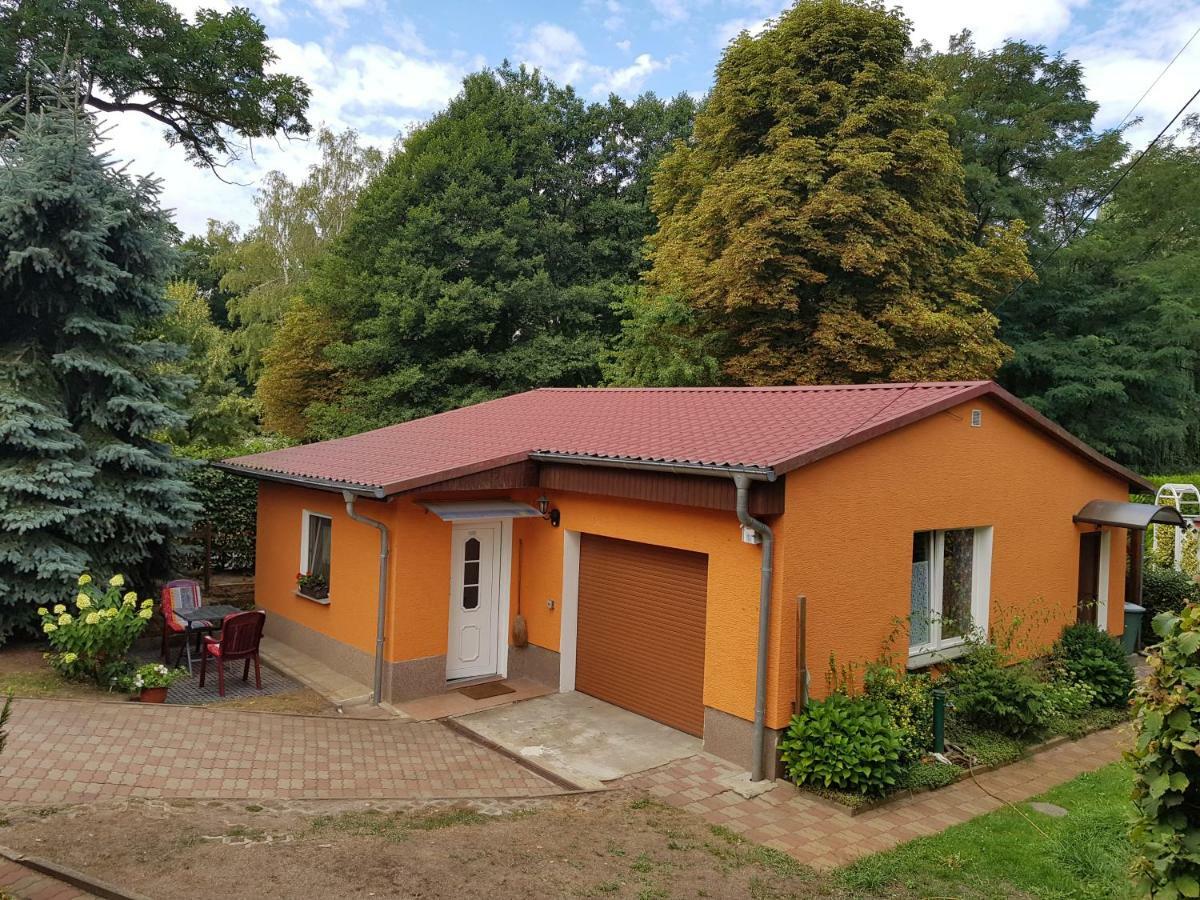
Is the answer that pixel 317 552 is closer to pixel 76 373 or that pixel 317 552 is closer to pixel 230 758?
pixel 76 373

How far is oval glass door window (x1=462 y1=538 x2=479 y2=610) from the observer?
1017 centimetres

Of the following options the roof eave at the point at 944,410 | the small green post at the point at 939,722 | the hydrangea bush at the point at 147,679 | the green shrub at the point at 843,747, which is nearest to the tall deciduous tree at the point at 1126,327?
the roof eave at the point at 944,410

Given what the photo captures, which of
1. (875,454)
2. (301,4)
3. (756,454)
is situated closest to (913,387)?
(875,454)

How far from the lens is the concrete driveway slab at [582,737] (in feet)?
25.4

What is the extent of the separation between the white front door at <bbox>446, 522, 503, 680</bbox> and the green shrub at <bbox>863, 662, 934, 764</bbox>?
484cm

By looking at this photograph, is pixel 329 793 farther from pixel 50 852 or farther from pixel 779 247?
pixel 779 247

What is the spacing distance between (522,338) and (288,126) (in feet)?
32.9

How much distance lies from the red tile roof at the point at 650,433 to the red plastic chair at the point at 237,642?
6.04 ft

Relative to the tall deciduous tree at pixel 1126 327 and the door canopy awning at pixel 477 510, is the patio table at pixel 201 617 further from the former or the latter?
→ the tall deciduous tree at pixel 1126 327

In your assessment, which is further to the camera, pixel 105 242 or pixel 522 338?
pixel 522 338

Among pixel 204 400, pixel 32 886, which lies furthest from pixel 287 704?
pixel 204 400

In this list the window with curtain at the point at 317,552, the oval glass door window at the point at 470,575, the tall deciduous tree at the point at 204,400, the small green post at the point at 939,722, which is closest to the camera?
the small green post at the point at 939,722

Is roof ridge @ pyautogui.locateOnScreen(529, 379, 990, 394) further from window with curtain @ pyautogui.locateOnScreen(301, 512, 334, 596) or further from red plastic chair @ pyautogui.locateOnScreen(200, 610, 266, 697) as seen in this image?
red plastic chair @ pyautogui.locateOnScreen(200, 610, 266, 697)

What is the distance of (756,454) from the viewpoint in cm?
757
